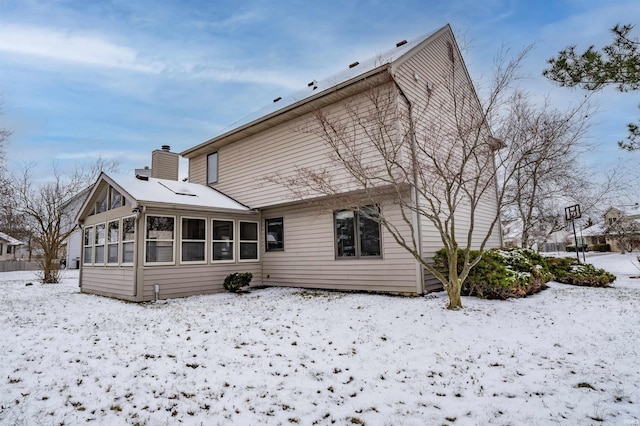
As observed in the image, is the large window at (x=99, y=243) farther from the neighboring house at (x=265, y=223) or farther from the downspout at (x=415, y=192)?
the downspout at (x=415, y=192)

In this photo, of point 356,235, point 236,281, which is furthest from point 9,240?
point 356,235

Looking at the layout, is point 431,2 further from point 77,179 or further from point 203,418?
point 77,179

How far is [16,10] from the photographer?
29.6ft

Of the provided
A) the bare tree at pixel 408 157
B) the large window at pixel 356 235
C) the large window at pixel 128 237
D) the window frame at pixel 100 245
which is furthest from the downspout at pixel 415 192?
the window frame at pixel 100 245

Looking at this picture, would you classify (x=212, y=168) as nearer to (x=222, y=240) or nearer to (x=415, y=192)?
(x=222, y=240)

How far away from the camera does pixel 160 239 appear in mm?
10000

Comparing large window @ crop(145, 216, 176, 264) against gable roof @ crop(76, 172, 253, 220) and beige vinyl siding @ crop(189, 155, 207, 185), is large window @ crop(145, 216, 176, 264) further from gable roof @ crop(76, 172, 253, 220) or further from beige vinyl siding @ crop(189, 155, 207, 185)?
beige vinyl siding @ crop(189, 155, 207, 185)

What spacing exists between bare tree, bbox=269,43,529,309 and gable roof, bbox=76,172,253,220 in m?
2.13

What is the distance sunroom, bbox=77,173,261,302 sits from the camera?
31.7 feet

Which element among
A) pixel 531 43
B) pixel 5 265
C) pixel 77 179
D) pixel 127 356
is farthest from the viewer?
pixel 5 265

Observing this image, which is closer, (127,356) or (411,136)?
(127,356)

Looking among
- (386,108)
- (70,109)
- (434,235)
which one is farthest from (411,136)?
(70,109)

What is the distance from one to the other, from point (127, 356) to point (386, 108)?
7.18 metres

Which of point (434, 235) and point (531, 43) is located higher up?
point (531, 43)
